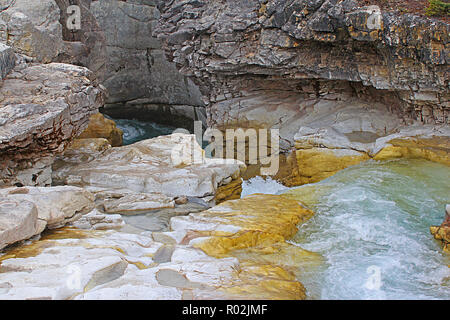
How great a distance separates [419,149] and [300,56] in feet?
16.7

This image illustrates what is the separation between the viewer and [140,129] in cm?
2383

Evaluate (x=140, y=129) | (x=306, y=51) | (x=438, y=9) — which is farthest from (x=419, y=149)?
(x=140, y=129)

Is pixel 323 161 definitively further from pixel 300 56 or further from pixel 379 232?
pixel 379 232

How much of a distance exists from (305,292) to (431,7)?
33.6 feet

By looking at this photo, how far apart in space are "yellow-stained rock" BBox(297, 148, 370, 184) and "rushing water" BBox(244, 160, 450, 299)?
811 mm

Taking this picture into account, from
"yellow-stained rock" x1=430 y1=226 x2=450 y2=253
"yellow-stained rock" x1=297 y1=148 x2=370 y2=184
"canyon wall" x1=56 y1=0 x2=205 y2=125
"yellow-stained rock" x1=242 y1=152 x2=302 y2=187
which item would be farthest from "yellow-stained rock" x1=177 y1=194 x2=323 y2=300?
"canyon wall" x1=56 y1=0 x2=205 y2=125

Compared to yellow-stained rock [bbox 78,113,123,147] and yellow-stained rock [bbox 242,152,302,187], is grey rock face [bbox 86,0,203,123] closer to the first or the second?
yellow-stained rock [bbox 78,113,123,147]

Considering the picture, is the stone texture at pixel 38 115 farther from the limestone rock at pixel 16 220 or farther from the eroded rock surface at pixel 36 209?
the limestone rock at pixel 16 220

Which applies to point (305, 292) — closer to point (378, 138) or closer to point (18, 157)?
point (18, 157)

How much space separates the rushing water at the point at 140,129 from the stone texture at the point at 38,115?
10.3 metres

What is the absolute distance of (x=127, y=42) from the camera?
79.8 feet

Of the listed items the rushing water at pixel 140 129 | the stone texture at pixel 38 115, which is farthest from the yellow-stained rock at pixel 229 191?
the rushing water at pixel 140 129

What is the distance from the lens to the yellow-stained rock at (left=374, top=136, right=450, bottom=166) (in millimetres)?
12688
